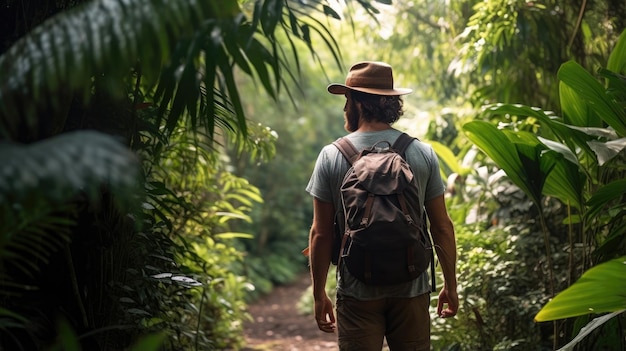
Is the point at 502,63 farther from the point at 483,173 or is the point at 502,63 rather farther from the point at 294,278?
the point at 294,278

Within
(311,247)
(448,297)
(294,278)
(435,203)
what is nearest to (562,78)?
(435,203)

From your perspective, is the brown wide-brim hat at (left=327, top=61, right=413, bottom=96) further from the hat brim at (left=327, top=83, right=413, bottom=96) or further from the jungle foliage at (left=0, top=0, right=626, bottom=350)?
the jungle foliage at (left=0, top=0, right=626, bottom=350)

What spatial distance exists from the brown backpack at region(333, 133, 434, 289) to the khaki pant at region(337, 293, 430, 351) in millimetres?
139

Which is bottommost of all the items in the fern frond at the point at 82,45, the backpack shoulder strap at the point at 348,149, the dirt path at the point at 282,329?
the dirt path at the point at 282,329

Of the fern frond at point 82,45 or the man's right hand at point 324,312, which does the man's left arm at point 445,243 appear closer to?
the man's right hand at point 324,312

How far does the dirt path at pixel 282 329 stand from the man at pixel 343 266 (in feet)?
11.5

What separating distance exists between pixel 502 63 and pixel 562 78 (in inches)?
82.2

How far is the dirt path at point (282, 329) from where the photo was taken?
699cm

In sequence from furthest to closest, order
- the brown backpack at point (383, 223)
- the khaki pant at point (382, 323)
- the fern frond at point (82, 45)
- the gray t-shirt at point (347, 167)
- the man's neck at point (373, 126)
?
the man's neck at point (373, 126), the gray t-shirt at point (347, 167), the khaki pant at point (382, 323), the brown backpack at point (383, 223), the fern frond at point (82, 45)

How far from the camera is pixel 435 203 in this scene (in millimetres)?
3229

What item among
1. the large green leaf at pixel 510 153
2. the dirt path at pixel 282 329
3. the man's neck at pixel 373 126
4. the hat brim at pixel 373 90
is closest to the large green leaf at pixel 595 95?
the large green leaf at pixel 510 153

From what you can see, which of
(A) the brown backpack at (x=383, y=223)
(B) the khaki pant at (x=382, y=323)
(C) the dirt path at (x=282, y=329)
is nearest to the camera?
(A) the brown backpack at (x=383, y=223)

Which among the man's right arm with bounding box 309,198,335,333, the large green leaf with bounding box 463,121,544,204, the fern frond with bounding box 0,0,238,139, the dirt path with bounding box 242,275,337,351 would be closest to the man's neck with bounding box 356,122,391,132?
the man's right arm with bounding box 309,198,335,333

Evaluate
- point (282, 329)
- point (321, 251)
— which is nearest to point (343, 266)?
point (321, 251)
